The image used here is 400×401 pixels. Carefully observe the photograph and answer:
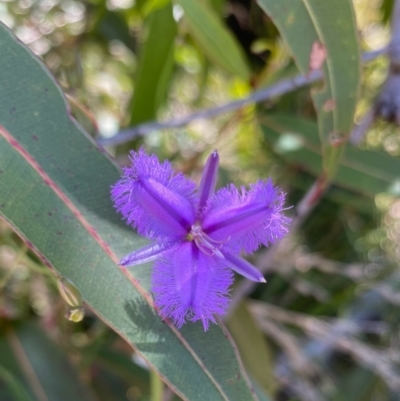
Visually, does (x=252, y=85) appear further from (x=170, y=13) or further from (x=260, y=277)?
(x=260, y=277)

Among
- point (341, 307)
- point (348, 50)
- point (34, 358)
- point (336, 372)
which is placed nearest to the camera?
point (348, 50)

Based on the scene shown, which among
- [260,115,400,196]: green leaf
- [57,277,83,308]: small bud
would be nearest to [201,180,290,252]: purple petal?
[57,277,83,308]: small bud

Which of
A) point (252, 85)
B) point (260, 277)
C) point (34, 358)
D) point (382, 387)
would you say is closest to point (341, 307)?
point (382, 387)

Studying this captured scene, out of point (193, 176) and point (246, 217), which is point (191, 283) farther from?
point (193, 176)

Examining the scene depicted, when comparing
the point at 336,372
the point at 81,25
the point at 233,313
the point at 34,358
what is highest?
the point at 81,25

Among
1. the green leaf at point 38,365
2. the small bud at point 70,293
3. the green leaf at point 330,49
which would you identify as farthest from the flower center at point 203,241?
the green leaf at point 38,365

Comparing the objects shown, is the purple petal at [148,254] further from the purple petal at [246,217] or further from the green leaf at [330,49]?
the green leaf at [330,49]

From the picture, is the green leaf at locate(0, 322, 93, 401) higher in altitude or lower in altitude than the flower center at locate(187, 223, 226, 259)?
lower

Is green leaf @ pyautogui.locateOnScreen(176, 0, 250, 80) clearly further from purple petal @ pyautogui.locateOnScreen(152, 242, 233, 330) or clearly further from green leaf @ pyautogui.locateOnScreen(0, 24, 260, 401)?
purple petal @ pyautogui.locateOnScreen(152, 242, 233, 330)
